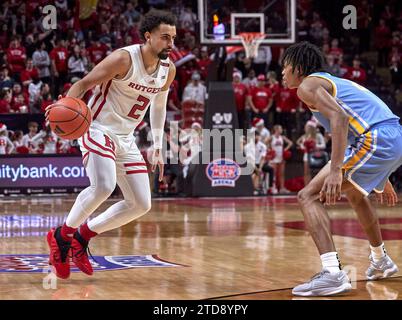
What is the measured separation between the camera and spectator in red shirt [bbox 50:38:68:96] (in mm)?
18562

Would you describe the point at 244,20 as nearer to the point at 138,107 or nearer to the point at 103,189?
the point at 138,107

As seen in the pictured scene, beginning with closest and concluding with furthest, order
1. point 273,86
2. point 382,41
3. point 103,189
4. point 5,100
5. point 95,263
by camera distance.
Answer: point 103,189
point 95,263
point 5,100
point 273,86
point 382,41

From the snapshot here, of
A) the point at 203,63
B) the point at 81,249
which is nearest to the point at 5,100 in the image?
the point at 203,63

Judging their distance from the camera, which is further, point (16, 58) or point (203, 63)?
point (203, 63)

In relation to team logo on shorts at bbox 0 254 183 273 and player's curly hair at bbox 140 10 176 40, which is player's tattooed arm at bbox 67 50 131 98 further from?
team logo on shorts at bbox 0 254 183 273

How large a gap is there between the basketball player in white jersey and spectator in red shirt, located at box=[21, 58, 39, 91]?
12.4 m

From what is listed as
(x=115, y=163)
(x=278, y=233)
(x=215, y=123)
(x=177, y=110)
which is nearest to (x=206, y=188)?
(x=215, y=123)

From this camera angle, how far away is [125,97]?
237 inches

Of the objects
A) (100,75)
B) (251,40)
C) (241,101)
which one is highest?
(251,40)

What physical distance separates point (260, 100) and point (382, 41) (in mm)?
5898

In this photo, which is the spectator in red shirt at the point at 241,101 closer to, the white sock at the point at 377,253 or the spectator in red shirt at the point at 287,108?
the spectator in red shirt at the point at 287,108

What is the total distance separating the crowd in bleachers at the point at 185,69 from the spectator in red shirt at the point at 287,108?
23mm

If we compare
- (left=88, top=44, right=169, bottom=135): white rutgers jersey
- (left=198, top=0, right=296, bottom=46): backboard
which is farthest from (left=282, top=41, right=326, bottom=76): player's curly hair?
(left=198, top=0, right=296, bottom=46): backboard

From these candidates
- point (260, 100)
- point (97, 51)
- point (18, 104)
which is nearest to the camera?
point (18, 104)
